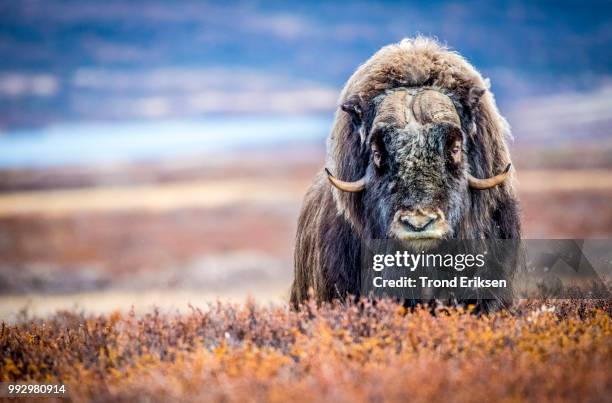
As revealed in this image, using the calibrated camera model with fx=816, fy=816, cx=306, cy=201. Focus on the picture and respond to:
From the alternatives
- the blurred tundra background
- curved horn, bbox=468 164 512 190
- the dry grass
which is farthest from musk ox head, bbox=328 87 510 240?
the blurred tundra background

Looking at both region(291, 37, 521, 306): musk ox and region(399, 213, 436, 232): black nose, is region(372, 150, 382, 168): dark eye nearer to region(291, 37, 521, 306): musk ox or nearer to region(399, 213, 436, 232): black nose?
region(291, 37, 521, 306): musk ox

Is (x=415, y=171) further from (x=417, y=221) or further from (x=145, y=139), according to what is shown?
(x=145, y=139)

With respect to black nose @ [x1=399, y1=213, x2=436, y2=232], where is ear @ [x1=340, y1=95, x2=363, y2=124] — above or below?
above

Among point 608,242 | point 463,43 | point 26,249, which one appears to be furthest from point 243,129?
point 608,242

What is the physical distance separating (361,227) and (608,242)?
2.40 metres

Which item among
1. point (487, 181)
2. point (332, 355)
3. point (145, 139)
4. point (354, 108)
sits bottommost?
point (332, 355)

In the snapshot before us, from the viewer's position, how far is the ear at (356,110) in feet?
16.7

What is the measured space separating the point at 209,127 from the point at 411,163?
69165 mm

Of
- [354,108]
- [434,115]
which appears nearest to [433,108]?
[434,115]

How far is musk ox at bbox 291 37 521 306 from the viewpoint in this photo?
4688mm

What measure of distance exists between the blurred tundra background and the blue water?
277 millimetres

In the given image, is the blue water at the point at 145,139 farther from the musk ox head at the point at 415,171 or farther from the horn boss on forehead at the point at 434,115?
the musk ox head at the point at 415,171

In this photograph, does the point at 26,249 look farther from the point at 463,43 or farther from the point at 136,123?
the point at 463,43

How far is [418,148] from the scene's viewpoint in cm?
472
